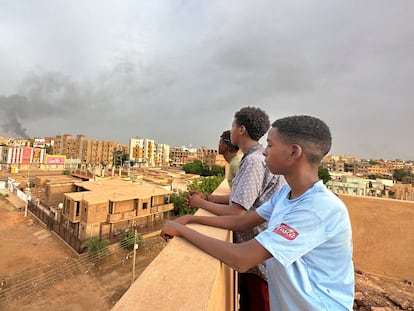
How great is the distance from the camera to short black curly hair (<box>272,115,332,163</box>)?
971mm

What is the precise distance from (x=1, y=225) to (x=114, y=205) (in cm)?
867

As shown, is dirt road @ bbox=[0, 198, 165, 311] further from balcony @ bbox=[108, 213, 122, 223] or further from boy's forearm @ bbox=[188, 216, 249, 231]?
boy's forearm @ bbox=[188, 216, 249, 231]

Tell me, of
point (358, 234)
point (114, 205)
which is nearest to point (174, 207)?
point (114, 205)

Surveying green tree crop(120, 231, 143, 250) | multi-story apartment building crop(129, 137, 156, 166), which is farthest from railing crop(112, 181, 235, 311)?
multi-story apartment building crop(129, 137, 156, 166)

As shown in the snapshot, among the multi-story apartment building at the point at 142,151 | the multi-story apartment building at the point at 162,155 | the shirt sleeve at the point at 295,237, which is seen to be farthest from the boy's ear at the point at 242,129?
the multi-story apartment building at the point at 162,155

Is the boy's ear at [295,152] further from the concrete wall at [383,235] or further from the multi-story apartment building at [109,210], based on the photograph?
the multi-story apartment building at [109,210]

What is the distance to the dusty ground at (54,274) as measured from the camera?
9.72 m

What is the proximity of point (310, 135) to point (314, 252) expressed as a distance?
1.48ft

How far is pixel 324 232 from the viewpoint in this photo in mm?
778

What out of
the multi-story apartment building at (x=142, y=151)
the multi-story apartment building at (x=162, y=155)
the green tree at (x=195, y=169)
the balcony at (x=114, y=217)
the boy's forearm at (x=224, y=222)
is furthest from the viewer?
the multi-story apartment building at (x=162, y=155)

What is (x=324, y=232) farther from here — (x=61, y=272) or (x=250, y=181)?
(x=61, y=272)

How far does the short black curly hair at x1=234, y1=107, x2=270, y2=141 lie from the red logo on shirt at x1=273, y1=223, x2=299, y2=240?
39.3 inches

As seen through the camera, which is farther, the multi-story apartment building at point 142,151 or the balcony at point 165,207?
the multi-story apartment building at point 142,151

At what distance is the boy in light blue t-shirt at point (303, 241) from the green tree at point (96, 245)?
45.6 ft
